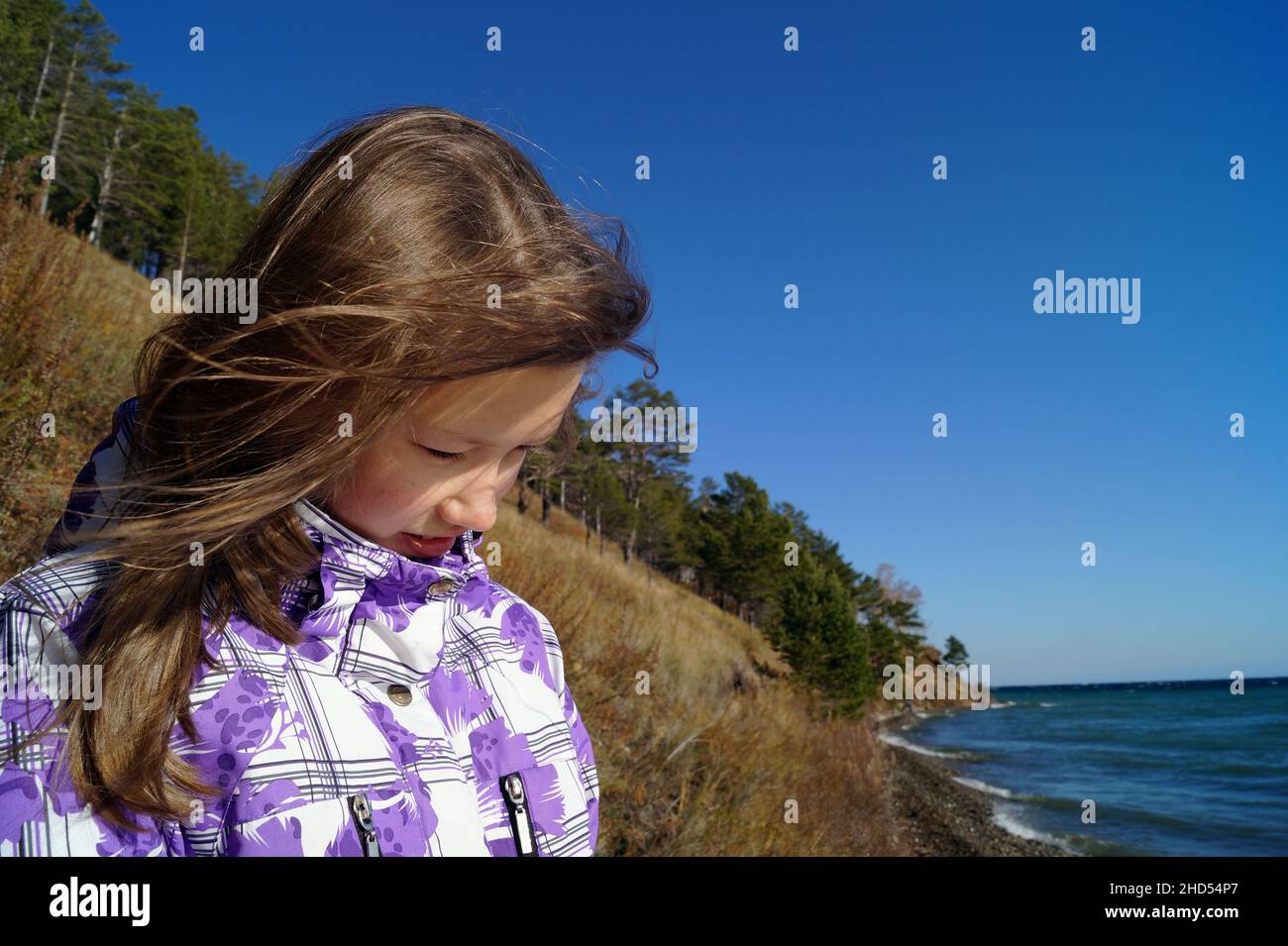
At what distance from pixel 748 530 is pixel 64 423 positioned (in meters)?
36.4

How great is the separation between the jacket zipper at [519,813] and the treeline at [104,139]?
103 feet

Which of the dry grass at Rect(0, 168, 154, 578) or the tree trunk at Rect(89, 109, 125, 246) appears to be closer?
the dry grass at Rect(0, 168, 154, 578)

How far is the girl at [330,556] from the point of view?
2.73 feet

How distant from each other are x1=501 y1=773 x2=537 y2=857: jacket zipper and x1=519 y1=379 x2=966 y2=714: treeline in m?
24.6

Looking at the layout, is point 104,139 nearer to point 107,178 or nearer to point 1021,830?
point 107,178

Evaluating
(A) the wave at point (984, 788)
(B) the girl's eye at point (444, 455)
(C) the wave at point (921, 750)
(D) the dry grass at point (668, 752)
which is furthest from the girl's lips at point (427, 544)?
(C) the wave at point (921, 750)

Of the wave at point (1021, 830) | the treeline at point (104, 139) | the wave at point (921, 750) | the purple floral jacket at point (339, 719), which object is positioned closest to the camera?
the purple floral jacket at point (339, 719)

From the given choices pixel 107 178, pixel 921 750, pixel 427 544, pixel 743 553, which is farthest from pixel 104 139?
pixel 921 750

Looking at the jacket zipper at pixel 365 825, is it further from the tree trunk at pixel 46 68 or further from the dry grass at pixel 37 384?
the tree trunk at pixel 46 68

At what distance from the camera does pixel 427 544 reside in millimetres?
1173

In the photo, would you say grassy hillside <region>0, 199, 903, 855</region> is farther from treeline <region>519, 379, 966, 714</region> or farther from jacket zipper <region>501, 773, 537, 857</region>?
treeline <region>519, 379, 966, 714</region>

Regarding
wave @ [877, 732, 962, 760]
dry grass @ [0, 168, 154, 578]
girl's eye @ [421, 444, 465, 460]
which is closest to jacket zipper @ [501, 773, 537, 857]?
girl's eye @ [421, 444, 465, 460]

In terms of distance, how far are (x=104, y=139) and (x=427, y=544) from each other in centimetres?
4110

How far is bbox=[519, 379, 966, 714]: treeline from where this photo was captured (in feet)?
87.5
